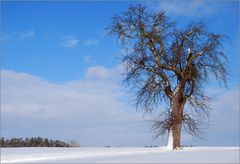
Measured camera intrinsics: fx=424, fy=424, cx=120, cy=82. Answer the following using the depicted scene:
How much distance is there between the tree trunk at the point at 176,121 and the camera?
1906 centimetres

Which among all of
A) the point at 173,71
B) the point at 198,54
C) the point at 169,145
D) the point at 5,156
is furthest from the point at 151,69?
the point at 5,156

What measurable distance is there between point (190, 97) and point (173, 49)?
244 cm

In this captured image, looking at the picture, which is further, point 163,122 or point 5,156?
point 163,122

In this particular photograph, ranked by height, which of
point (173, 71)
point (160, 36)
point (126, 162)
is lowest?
point (126, 162)

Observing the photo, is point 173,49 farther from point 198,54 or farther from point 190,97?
point 190,97

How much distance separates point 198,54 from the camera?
19.6 meters

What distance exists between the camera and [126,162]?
10602 millimetres

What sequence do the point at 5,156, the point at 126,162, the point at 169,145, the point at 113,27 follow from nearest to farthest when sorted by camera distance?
the point at 126,162, the point at 5,156, the point at 169,145, the point at 113,27

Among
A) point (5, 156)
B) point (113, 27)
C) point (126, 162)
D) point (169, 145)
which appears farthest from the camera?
point (113, 27)

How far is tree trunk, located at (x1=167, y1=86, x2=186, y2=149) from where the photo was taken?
62.5 feet

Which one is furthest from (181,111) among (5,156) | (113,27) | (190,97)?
(5,156)

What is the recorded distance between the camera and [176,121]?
1916 cm

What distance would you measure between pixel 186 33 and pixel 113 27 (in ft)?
11.7

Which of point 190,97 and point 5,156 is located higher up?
point 190,97
